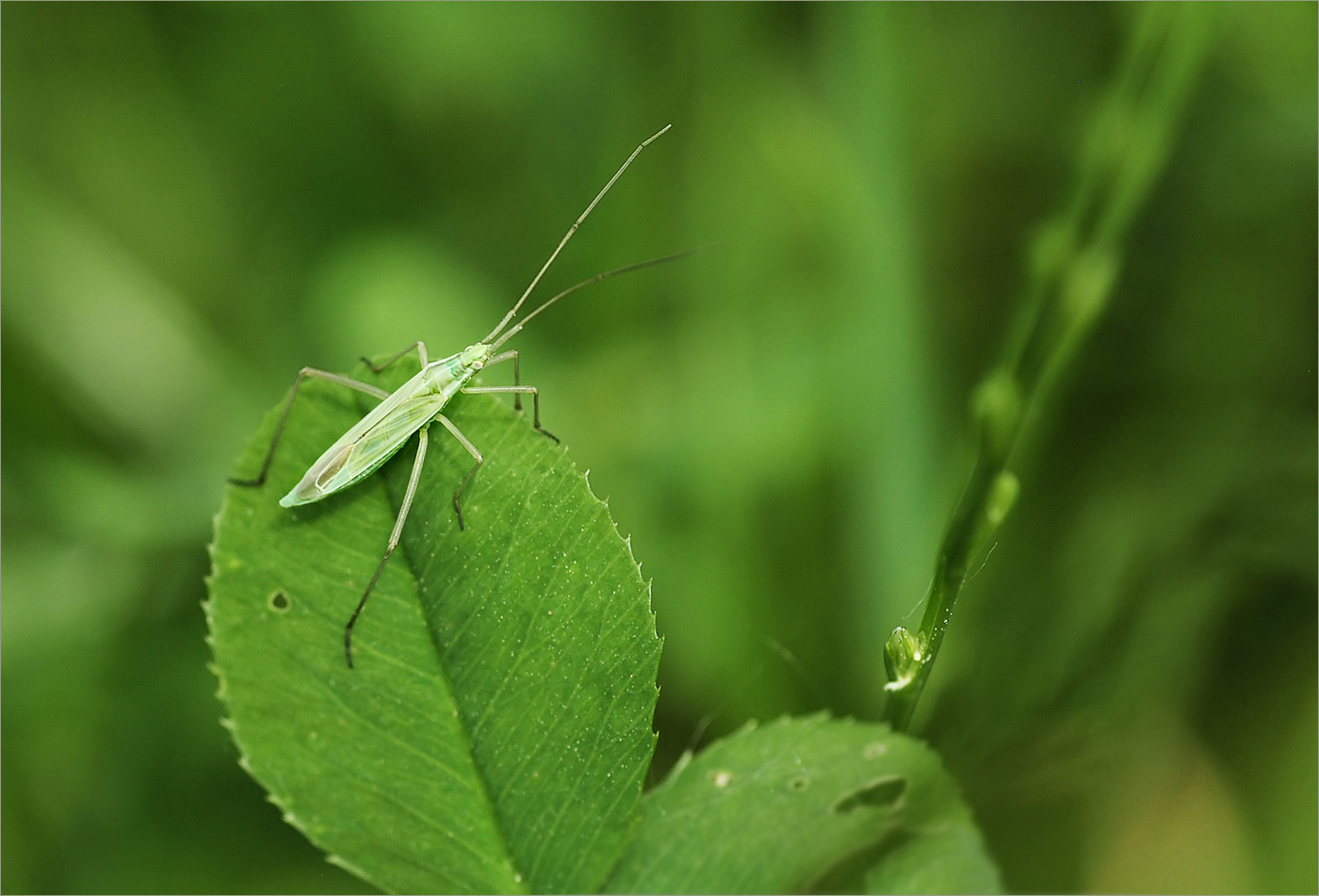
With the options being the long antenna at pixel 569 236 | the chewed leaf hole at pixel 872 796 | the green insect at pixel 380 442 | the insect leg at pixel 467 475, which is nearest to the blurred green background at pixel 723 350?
the long antenna at pixel 569 236

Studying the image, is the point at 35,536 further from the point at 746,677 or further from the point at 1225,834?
the point at 1225,834

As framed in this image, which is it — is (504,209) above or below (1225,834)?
above

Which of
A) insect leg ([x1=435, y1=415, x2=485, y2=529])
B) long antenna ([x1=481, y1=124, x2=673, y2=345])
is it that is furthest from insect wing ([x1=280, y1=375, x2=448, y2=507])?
long antenna ([x1=481, y1=124, x2=673, y2=345])

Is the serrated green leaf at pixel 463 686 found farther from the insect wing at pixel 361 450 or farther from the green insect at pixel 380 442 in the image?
the insect wing at pixel 361 450

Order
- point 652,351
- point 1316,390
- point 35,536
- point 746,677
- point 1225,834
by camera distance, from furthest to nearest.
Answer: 1. point 652,351
2. point 35,536
3. point 1316,390
4. point 746,677
5. point 1225,834

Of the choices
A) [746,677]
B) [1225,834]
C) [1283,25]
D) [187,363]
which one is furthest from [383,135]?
[1225,834]

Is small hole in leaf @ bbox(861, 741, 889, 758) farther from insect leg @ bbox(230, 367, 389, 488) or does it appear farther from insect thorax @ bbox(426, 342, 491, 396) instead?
insect thorax @ bbox(426, 342, 491, 396)
